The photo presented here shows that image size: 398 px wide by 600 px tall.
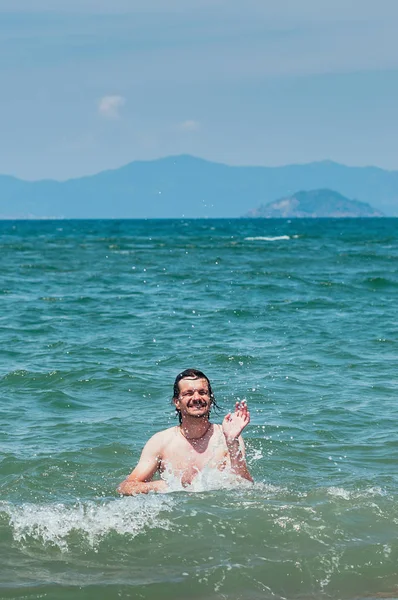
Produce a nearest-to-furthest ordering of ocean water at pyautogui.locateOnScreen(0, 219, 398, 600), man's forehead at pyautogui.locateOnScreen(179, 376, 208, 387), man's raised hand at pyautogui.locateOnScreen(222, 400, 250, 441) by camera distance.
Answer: ocean water at pyautogui.locateOnScreen(0, 219, 398, 600) → man's raised hand at pyautogui.locateOnScreen(222, 400, 250, 441) → man's forehead at pyautogui.locateOnScreen(179, 376, 208, 387)

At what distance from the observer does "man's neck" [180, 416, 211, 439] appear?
7664 mm

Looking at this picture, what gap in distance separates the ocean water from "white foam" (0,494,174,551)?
0.02 m

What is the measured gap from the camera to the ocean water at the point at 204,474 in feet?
21.6

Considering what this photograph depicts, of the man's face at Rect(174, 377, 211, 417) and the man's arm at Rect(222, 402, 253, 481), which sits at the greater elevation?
the man's face at Rect(174, 377, 211, 417)

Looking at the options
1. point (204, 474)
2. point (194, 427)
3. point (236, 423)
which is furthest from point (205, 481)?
point (236, 423)

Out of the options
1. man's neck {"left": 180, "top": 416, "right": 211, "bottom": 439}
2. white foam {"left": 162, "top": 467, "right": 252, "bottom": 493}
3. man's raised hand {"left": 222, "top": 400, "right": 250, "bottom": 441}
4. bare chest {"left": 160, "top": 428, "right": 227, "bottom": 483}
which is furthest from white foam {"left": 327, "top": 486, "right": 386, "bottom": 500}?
man's raised hand {"left": 222, "top": 400, "right": 250, "bottom": 441}

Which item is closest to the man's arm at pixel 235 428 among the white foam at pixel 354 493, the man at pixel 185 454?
the man at pixel 185 454

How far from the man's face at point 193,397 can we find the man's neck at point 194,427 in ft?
0.32

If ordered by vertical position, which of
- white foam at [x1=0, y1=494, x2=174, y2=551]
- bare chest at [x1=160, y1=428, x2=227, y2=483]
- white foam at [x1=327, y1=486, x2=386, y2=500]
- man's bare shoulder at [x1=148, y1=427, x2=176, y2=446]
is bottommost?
white foam at [x1=327, y1=486, x2=386, y2=500]

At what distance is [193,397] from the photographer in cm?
745

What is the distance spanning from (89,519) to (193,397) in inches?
50.3

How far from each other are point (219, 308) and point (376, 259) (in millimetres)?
19677

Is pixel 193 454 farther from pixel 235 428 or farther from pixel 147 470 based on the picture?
pixel 235 428

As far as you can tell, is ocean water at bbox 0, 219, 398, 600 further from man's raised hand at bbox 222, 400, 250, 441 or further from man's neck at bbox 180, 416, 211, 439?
man's raised hand at bbox 222, 400, 250, 441
